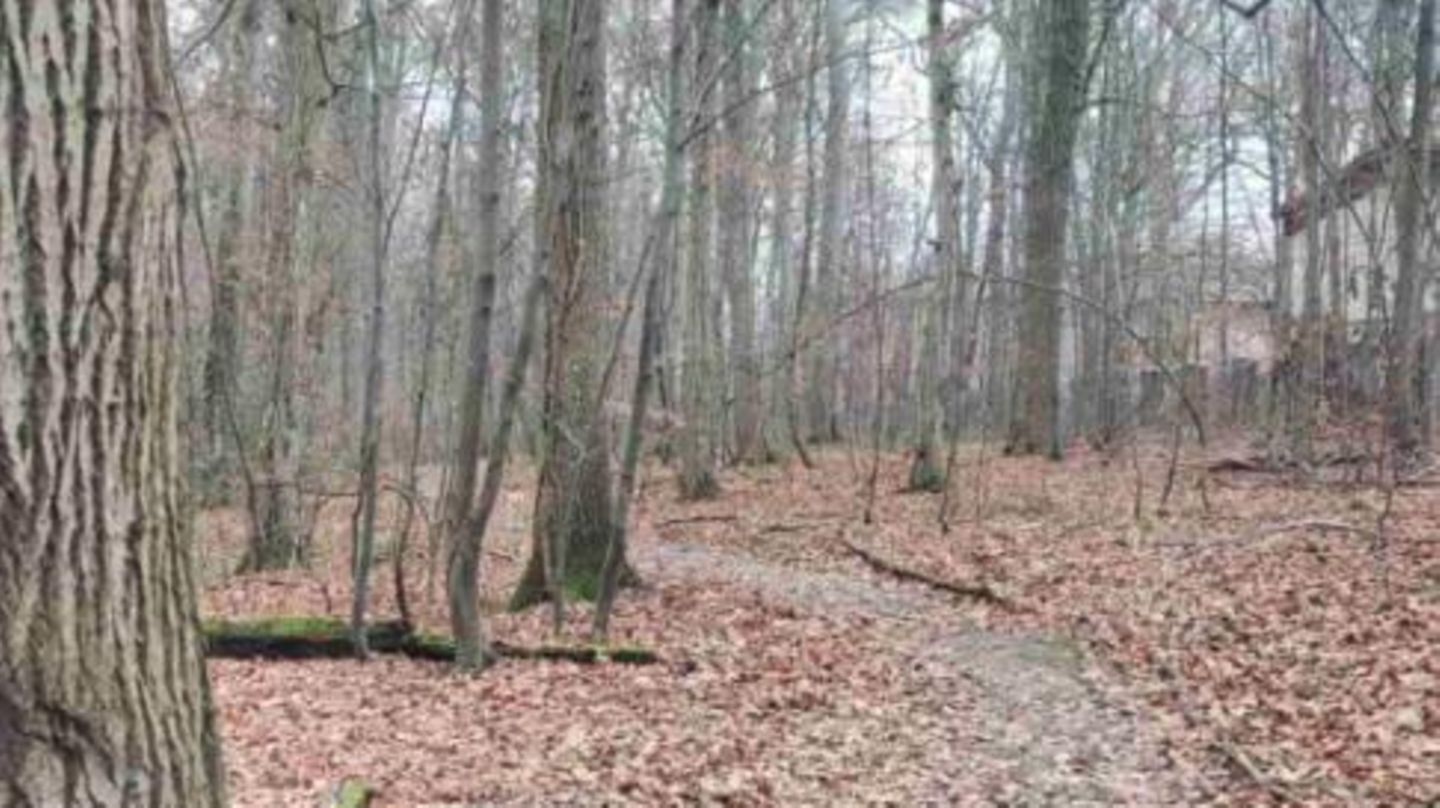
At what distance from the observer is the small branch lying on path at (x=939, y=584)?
10.1m

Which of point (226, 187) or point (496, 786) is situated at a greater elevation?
point (226, 187)

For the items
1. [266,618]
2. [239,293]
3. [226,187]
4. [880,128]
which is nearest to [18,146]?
[266,618]

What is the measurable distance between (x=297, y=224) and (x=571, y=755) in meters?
8.31

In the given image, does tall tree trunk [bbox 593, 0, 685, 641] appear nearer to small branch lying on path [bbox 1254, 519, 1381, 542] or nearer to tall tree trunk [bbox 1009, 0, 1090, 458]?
small branch lying on path [bbox 1254, 519, 1381, 542]

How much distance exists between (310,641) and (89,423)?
704cm

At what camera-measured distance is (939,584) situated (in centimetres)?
1076

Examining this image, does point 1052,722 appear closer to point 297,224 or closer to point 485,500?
point 485,500

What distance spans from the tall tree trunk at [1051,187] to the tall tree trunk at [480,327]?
12121 mm

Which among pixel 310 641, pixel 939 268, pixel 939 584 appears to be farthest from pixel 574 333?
pixel 939 268

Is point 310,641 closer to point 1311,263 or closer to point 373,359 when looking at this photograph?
point 373,359

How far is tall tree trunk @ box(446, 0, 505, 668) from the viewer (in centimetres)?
745

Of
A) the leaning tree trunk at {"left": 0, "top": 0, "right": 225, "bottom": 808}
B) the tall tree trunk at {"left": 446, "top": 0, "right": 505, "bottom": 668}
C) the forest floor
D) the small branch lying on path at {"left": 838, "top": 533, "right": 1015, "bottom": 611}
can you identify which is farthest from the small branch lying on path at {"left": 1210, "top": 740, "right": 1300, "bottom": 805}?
the leaning tree trunk at {"left": 0, "top": 0, "right": 225, "bottom": 808}

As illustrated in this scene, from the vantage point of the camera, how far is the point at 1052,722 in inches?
272

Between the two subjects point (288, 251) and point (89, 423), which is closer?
point (89, 423)
